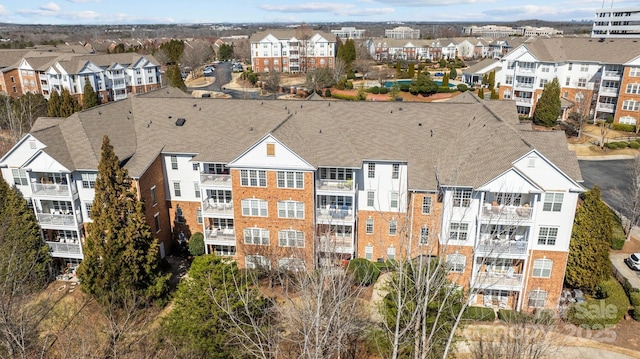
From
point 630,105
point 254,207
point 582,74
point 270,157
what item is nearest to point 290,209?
point 254,207

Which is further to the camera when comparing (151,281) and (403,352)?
(151,281)

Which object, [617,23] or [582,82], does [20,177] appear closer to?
[582,82]

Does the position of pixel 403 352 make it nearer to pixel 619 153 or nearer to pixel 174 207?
pixel 174 207

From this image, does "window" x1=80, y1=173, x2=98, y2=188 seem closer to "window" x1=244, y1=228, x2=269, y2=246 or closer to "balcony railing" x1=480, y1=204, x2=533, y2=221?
"window" x1=244, y1=228, x2=269, y2=246

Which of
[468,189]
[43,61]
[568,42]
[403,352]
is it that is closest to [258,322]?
[403,352]

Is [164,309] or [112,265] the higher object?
[112,265]
